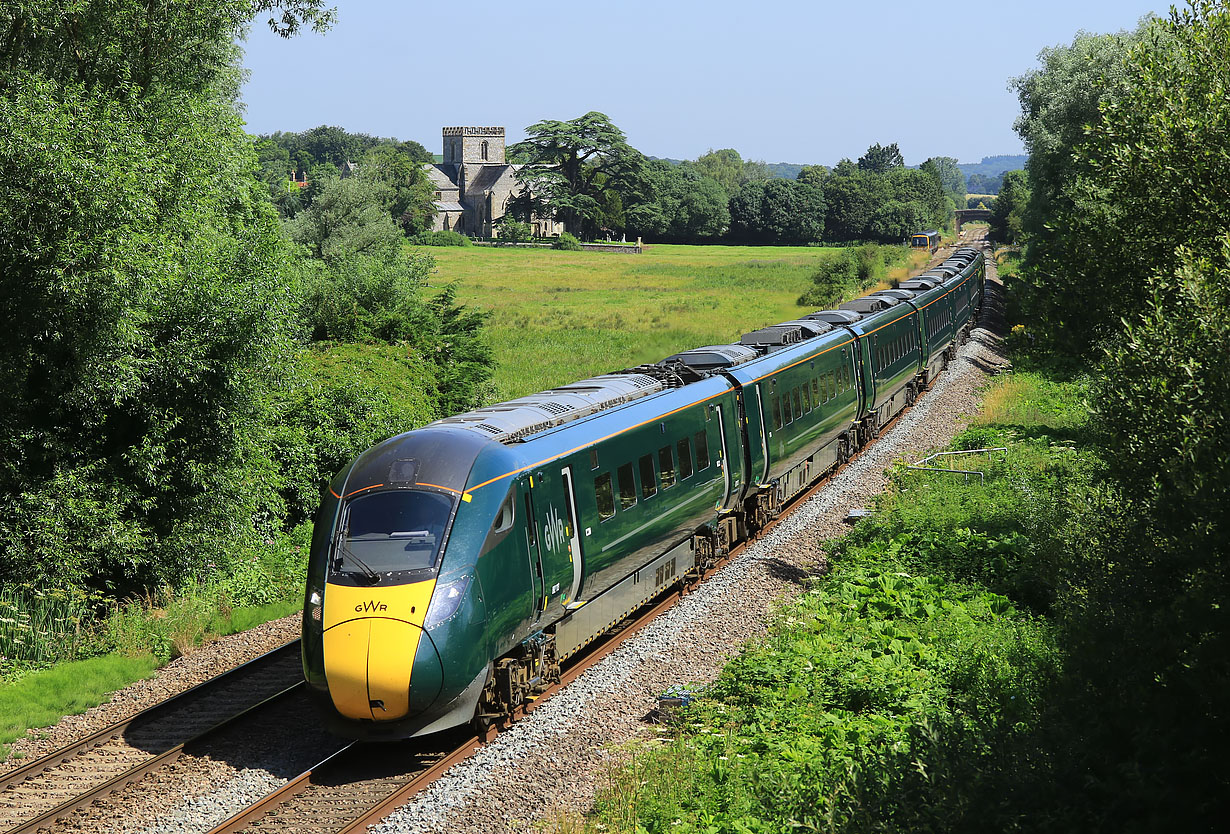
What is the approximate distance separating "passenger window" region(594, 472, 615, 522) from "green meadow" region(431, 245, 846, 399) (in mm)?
21261

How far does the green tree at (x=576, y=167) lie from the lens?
12356 centimetres

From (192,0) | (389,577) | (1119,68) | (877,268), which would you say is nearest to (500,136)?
(877,268)

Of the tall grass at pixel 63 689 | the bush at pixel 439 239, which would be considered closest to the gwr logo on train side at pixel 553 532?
the tall grass at pixel 63 689

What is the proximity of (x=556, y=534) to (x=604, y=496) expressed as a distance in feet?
Answer: 4.42

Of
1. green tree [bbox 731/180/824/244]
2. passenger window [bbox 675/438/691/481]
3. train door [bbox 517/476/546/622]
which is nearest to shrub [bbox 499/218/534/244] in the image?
green tree [bbox 731/180/824/244]

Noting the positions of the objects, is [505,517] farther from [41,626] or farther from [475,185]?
[475,185]

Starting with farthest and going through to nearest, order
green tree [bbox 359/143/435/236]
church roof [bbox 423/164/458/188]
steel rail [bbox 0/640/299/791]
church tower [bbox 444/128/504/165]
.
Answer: church tower [bbox 444/128/504/165] → church roof [bbox 423/164/458/188] → green tree [bbox 359/143/435/236] → steel rail [bbox 0/640/299/791]

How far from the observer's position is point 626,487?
14.2m

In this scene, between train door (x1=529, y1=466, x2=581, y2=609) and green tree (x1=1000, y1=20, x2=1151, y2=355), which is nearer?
train door (x1=529, y1=466, x2=581, y2=609)

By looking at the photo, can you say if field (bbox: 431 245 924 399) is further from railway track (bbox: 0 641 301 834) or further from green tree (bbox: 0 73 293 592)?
railway track (bbox: 0 641 301 834)

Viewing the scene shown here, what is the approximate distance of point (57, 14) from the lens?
58.1 feet

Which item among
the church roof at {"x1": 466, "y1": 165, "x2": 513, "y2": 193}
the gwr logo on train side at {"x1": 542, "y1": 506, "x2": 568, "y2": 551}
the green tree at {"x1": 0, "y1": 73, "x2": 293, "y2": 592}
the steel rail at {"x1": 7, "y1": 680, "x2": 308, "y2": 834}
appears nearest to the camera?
the steel rail at {"x1": 7, "y1": 680, "x2": 308, "y2": 834}

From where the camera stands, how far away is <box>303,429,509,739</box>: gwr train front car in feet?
34.2

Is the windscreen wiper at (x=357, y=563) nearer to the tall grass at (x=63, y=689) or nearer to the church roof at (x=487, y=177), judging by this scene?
the tall grass at (x=63, y=689)
